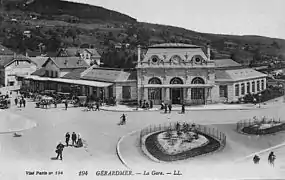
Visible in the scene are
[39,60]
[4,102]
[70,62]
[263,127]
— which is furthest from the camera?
[39,60]

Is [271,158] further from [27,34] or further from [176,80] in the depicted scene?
[27,34]

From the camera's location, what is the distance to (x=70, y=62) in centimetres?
508

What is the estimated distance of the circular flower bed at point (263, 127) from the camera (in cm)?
472

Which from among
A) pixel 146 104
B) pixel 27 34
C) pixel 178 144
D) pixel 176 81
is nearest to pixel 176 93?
pixel 176 81

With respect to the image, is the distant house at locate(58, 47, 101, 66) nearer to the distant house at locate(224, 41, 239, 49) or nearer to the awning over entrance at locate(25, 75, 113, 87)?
the awning over entrance at locate(25, 75, 113, 87)

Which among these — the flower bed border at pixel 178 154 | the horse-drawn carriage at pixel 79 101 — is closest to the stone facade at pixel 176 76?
the flower bed border at pixel 178 154

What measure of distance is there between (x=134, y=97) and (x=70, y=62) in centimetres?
94

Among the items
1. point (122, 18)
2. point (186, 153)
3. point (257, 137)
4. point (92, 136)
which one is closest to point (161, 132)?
point (186, 153)

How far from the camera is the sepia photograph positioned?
4.47m

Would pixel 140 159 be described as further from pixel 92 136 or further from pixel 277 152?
pixel 277 152

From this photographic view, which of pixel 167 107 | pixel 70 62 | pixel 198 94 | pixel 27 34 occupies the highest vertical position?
pixel 27 34

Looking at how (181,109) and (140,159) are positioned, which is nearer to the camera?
(140,159)

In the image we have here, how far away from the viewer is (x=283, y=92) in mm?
4781

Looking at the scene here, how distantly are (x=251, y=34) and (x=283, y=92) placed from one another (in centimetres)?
Answer: 79
